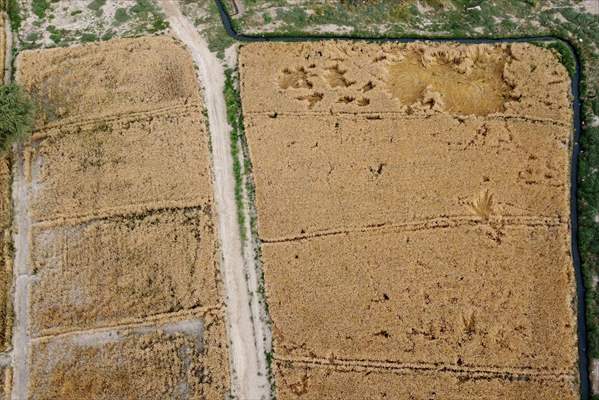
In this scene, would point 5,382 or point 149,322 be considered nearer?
point 5,382

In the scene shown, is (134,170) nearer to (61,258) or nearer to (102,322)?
(61,258)

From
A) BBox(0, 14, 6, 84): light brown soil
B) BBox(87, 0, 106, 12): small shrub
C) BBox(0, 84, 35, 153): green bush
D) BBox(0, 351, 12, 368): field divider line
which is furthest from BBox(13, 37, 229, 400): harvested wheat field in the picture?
BBox(87, 0, 106, 12): small shrub

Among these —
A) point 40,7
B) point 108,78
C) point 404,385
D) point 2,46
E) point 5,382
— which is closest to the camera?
point 5,382

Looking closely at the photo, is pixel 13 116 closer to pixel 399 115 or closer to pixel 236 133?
pixel 236 133

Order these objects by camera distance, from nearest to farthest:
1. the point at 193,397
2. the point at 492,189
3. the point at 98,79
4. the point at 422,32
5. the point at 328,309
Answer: the point at 193,397, the point at 328,309, the point at 492,189, the point at 98,79, the point at 422,32

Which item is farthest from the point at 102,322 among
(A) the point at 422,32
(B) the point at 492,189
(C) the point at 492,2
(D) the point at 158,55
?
(C) the point at 492,2

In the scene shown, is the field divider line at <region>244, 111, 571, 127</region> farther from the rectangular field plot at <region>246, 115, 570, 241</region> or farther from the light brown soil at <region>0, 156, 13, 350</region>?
the light brown soil at <region>0, 156, 13, 350</region>

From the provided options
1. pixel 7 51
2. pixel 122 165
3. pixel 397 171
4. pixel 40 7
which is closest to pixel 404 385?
pixel 397 171
